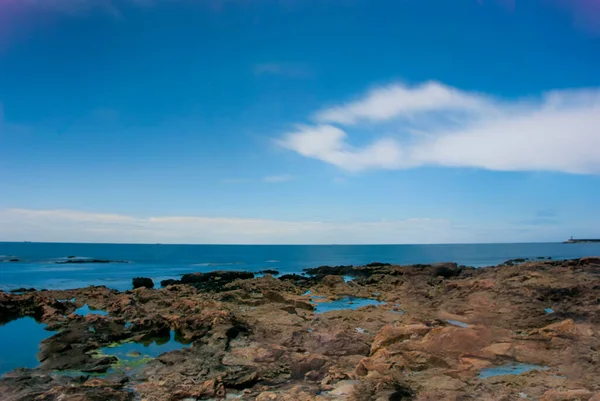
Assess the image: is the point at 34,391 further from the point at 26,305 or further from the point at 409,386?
the point at 26,305

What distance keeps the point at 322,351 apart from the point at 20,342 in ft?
53.9

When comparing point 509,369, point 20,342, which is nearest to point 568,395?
point 509,369

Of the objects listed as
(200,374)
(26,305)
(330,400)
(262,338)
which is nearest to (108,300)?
(26,305)

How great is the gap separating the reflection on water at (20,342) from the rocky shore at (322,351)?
0.64m

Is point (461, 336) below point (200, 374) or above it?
above

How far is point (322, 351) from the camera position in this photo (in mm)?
15336

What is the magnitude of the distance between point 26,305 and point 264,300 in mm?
17271

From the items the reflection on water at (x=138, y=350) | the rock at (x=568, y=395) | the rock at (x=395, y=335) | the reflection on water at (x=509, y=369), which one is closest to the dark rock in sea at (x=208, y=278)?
the reflection on water at (x=138, y=350)

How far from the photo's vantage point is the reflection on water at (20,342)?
52.7 ft

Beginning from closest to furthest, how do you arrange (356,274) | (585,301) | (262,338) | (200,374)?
1. (200,374)
2. (262,338)
3. (585,301)
4. (356,274)

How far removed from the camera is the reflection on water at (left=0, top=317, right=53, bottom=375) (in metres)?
16.1

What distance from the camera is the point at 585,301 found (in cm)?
2362

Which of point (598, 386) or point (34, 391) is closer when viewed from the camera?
point (598, 386)

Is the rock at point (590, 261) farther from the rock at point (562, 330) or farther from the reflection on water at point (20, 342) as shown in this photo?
the reflection on water at point (20, 342)
